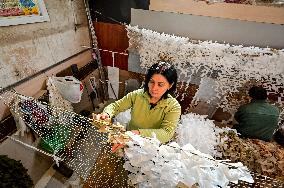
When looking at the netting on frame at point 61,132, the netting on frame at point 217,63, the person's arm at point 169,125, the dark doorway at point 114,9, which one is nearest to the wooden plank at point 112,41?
the dark doorway at point 114,9

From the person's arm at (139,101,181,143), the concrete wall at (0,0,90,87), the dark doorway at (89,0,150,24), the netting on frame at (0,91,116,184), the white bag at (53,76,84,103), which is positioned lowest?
the netting on frame at (0,91,116,184)

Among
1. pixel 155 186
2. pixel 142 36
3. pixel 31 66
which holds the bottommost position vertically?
pixel 155 186

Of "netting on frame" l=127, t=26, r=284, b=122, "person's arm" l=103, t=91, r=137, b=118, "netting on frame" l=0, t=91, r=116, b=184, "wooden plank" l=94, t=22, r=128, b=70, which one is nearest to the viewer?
"person's arm" l=103, t=91, r=137, b=118

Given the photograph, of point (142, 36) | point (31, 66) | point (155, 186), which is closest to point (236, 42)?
point (142, 36)

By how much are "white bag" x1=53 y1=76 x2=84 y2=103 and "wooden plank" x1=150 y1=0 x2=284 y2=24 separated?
1.99 meters

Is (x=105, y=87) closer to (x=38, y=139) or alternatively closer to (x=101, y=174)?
(x=38, y=139)

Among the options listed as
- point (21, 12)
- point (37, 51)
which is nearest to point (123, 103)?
point (37, 51)

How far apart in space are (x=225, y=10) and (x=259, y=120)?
1865mm

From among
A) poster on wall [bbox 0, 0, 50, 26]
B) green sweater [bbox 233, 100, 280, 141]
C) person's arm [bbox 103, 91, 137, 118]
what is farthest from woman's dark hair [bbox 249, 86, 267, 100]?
poster on wall [bbox 0, 0, 50, 26]

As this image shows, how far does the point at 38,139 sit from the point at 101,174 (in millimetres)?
1192

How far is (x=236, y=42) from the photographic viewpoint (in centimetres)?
394

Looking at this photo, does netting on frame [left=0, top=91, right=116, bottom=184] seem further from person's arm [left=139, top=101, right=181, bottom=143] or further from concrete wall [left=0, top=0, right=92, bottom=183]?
person's arm [left=139, top=101, right=181, bottom=143]

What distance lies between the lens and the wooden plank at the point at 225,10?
3.56m

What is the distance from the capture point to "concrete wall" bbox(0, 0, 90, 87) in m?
2.94
